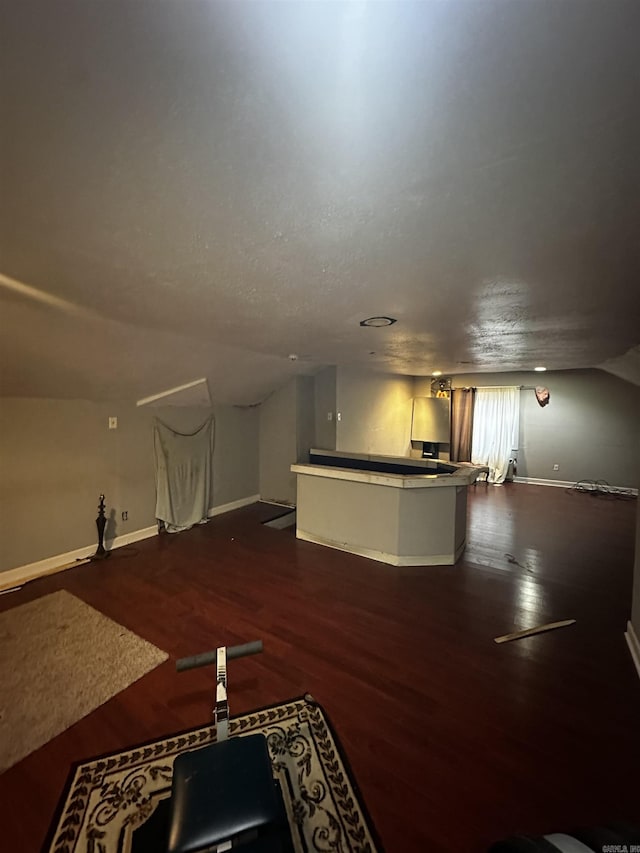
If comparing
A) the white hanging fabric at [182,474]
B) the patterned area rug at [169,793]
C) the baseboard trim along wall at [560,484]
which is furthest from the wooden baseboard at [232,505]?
the baseboard trim along wall at [560,484]

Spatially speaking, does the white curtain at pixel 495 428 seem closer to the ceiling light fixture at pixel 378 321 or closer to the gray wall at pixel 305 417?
the gray wall at pixel 305 417

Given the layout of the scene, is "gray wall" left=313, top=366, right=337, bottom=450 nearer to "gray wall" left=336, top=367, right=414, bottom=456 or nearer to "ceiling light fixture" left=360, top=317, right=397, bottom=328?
"gray wall" left=336, top=367, right=414, bottom=456

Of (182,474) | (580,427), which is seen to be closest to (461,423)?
(580,427)

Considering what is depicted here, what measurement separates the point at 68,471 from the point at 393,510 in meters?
3.41

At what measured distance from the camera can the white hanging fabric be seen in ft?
14.9

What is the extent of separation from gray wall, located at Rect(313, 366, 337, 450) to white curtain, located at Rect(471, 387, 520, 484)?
375 centimetres

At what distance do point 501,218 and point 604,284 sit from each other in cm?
98

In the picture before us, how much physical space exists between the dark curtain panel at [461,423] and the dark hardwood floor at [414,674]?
3.74m

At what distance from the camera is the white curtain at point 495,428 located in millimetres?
7371

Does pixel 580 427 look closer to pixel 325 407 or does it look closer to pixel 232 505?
pixel 325 407

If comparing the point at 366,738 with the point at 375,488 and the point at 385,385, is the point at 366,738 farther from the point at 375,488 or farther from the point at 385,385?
the point at 385,385

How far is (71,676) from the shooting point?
225 cm

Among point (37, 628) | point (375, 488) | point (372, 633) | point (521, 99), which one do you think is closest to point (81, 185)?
point (521, 99)

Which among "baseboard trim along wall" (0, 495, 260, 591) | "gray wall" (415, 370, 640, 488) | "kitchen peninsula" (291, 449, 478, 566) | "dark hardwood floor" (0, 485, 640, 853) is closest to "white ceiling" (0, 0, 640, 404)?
"kitchen peninsula" (291, 449, 478, 566)
